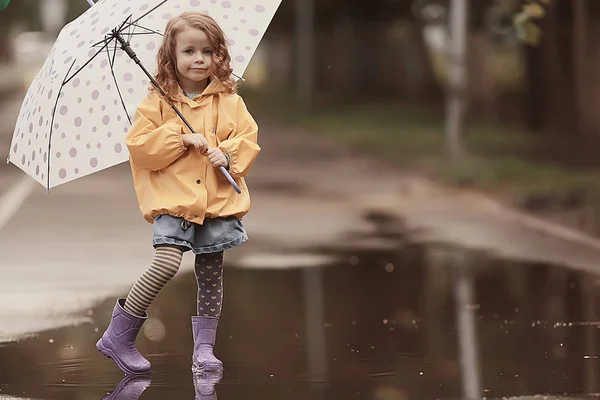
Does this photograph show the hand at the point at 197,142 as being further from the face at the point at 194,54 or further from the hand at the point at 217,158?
the face at the point at 194,54

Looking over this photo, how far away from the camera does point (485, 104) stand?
1273 inches

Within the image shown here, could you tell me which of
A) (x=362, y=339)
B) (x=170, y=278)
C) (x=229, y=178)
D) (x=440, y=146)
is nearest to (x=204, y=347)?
(x=170, y=278)

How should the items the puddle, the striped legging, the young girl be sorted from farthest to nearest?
the striped legging
the young girl
the puddle

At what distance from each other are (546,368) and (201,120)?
182cm

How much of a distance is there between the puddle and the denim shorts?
55cm

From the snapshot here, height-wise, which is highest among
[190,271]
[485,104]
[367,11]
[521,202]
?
[367,11]

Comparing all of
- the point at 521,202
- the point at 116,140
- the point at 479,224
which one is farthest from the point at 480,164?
the point at 116,140

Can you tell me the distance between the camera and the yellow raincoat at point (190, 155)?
6.23 meters

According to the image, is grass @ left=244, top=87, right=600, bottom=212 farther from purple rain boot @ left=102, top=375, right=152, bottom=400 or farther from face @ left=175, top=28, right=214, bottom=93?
purple rain boot @ left=102, top=375, right=152, bottom=400

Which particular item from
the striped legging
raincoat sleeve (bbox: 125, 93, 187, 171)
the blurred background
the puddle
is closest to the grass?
the blurred background

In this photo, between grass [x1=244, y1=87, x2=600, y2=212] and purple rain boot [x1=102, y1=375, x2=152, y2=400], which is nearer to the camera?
purple rain boot [x1=102, y1=375, x2=152, y2=400]

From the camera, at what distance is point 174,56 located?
6.39 metres

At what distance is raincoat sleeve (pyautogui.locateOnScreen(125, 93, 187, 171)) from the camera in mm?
6207

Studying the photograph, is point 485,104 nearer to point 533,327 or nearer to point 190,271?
point 190,271
